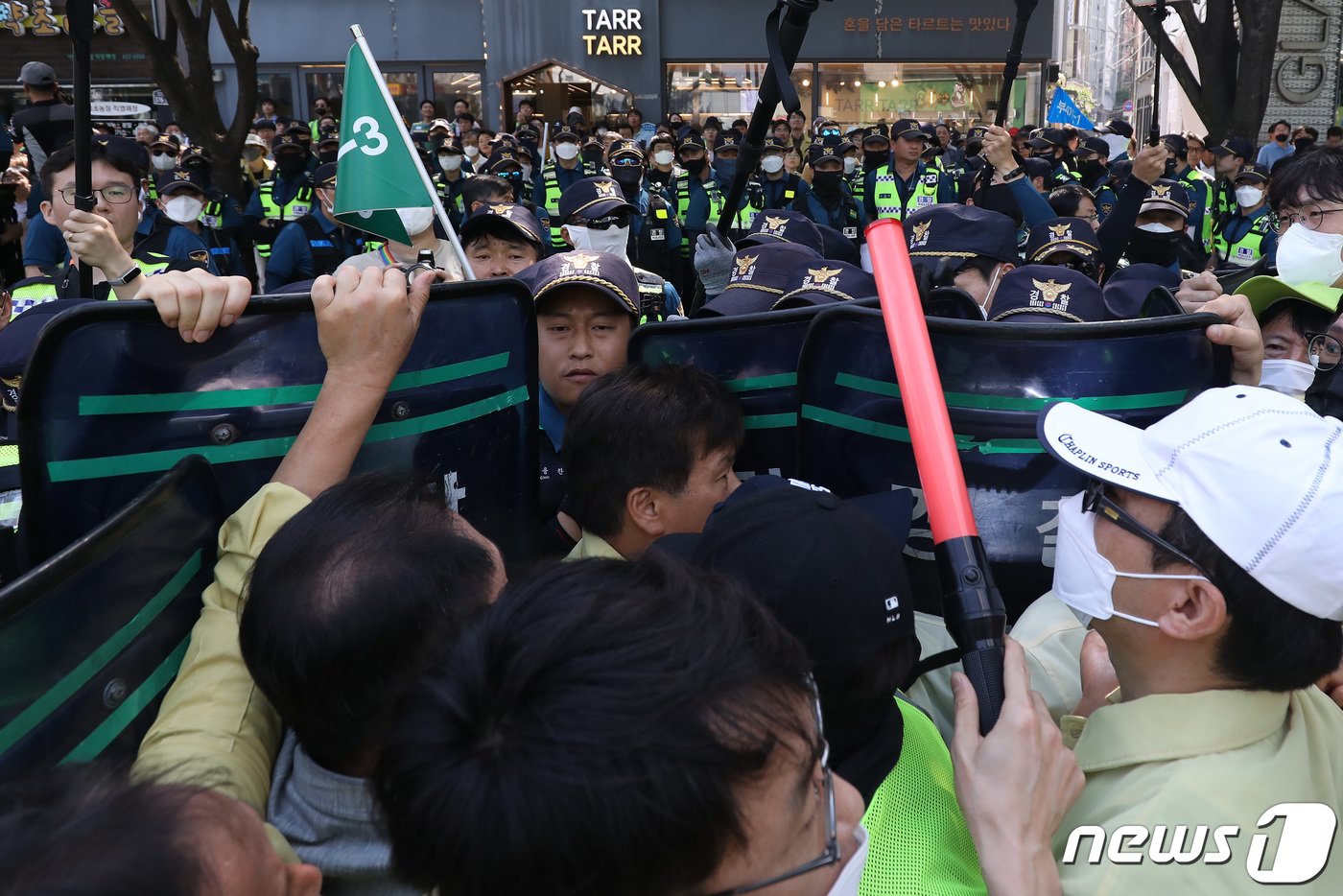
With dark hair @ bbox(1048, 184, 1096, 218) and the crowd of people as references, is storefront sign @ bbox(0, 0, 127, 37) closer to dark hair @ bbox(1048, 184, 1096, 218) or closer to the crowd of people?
dark hair @ bbox(1048, 184, 1096, 218)

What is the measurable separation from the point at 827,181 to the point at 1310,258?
8001mm

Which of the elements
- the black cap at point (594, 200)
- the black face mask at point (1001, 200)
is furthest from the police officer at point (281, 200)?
the black face mask at point (1001, 200)

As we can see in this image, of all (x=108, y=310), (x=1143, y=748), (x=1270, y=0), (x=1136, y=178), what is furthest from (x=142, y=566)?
(x=1270, y=0)

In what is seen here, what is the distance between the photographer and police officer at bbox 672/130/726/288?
1056 cm

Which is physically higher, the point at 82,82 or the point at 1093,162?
the point at 1093,162

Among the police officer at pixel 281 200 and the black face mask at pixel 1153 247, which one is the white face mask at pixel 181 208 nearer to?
the police officer at pixel 281 200

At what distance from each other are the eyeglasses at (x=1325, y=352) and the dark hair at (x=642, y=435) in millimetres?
1392

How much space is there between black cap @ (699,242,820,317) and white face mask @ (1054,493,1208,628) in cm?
184

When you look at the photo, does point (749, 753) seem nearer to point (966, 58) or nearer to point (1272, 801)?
point (1272, 801)

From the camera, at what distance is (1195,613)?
1576 millimetres

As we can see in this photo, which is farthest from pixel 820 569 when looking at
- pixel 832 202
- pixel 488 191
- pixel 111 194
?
pixel 832 202

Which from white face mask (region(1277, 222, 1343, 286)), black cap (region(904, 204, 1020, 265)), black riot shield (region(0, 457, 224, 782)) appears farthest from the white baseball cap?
black cap (region(904, 204, 1020, 265))

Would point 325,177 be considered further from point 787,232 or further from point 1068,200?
point 1068,200

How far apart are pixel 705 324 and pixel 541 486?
65 cm
